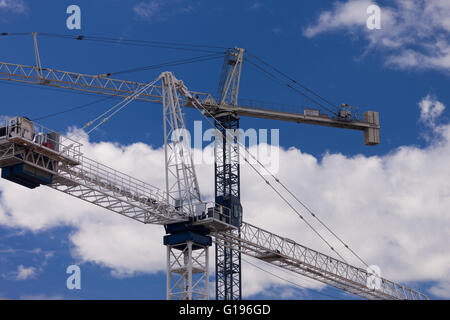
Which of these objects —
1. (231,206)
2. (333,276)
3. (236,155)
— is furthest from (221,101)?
(333,276)

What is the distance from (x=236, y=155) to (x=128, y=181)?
34.0 metres

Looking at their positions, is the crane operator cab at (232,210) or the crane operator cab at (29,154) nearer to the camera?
the crane operator cab at (29,154)

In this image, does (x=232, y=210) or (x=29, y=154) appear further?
(x=232, y=210)

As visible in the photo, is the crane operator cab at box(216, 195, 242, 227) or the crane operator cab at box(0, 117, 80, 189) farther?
the crane operator cab at box(216, 195, 242, 227)

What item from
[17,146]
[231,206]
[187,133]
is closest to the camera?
[17,146]
